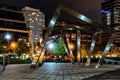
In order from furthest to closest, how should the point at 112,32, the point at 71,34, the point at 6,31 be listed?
the point at 71,34 → the point at 6,31 → the point at 112,32

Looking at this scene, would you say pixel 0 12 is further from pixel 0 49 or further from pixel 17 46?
pixel 0 49

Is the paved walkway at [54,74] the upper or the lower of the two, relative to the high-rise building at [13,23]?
lower

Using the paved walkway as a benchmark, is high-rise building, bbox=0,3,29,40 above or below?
above

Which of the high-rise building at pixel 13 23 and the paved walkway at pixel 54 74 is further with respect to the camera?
the high-rise building at pixel 13 23

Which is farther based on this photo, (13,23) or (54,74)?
(13,23)

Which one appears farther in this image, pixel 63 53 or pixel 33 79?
pixel 63 53

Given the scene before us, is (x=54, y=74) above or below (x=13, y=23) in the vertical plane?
below

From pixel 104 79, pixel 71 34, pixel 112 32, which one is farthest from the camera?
pixel 71 34

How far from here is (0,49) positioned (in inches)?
3100

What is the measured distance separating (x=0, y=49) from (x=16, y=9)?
63631 millimetres

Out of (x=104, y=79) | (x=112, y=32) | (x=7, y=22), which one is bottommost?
(x=104, y=79)

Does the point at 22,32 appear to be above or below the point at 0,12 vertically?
below

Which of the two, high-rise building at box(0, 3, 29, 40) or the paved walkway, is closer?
the paved walkway

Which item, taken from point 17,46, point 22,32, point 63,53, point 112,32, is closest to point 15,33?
point 22,32
